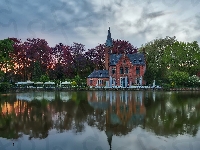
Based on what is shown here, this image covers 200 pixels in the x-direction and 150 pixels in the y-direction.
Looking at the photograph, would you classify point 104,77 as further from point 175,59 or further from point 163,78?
point 175,59

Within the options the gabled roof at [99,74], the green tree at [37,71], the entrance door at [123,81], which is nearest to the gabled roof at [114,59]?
the gabled roof at [99,74]

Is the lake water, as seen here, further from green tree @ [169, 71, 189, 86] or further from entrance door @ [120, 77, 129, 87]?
entrance door @ [120, 77, 129, 87]

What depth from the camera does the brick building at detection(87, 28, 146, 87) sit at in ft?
168

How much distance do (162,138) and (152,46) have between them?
2255 inches

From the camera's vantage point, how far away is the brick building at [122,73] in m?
51.3

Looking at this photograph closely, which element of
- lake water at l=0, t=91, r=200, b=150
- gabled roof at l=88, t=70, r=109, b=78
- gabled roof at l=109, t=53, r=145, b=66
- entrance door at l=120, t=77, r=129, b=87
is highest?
gabled roof at l=109, t=53, r=145, b=66

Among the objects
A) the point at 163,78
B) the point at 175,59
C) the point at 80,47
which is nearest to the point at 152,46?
the point at 175,59

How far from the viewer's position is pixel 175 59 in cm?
5519

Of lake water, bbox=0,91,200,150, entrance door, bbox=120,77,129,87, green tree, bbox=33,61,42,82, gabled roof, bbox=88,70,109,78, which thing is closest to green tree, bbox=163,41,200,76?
entrance door, bbox=120,77,129,87

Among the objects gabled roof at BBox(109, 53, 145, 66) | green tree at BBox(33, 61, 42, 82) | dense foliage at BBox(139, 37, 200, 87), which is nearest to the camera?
dense foliage at BBox(139, 37, 200, 87)

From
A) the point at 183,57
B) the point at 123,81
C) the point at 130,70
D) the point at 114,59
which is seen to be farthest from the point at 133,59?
the point at 183,57

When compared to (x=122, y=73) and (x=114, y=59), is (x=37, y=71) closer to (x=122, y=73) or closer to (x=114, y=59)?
(x=114, y=59)

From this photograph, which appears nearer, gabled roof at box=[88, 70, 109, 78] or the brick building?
the brick building

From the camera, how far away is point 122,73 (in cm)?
5219
